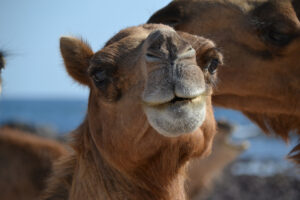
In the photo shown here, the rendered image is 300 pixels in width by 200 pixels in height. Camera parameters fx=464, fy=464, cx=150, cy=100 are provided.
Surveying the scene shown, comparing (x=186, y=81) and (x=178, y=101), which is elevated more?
(x=186, y=81)

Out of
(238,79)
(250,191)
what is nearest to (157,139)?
(238,79)

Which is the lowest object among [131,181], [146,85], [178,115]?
[131,181]

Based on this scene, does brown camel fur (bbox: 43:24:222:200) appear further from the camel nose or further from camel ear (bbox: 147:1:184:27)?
camel ear (bbox: 147:1:184:27)

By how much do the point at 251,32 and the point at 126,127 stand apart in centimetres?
213

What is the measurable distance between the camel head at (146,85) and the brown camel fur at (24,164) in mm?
3925

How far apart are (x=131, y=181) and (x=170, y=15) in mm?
2037

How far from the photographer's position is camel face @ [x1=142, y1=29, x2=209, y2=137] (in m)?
3.09

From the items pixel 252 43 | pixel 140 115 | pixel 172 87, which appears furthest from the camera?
pixel 252 43

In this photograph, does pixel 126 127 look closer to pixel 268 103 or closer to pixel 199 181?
pixel 268 103

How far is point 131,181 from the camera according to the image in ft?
13.1

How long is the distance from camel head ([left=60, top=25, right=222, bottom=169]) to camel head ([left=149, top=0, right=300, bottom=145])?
51.2 inches

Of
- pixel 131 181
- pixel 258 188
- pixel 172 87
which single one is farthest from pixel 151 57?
pixel 258 188

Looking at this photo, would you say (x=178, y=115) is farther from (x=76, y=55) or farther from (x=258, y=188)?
(x=258, y=188)

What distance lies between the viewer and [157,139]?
3.62 metres
